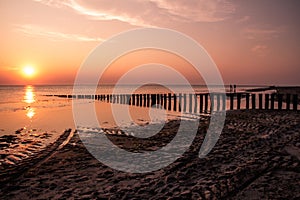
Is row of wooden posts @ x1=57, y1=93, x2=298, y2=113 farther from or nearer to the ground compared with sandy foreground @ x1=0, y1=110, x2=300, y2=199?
farther from the ground

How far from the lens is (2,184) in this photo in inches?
225

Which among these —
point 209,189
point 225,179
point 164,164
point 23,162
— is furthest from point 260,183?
point 23,162

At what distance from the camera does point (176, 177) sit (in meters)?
5.86

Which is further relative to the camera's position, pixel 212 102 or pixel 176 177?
pixel 212 102

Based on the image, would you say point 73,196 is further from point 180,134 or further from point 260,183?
point 180,134

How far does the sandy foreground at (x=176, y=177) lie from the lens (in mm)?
4926

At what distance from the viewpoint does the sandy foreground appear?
4.93 meters

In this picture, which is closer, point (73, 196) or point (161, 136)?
point (73, 196)

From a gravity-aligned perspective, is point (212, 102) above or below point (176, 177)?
above

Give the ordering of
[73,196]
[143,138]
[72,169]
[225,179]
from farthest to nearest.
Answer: [143,138] < [72,169] < [225,179] < [73,196]

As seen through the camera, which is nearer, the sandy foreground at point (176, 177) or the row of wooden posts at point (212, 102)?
the sandy foreground at point (176, 177)

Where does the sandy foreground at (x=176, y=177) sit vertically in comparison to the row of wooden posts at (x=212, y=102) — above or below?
below

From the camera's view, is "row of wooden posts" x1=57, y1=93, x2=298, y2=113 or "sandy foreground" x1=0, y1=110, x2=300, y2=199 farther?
"row of wooden posts" x1=57, y1=93, x2=298, y2=113

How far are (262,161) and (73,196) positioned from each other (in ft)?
16.3
